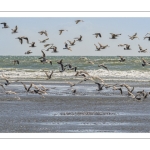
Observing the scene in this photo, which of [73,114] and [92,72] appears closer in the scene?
[73,114]

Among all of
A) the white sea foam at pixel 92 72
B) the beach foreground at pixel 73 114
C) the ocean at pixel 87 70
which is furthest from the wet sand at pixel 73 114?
the white sea foam at pixel 92 72

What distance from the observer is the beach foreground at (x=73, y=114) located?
2061 centimetres

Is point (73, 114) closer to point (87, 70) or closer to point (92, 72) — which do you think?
point (92, 72)

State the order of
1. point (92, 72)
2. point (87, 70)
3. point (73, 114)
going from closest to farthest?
point (73, 114) < point (92, 72) < point (87, 70)

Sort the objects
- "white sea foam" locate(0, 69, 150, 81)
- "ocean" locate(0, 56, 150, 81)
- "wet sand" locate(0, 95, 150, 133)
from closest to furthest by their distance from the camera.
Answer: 1. "wet sand" locate(0, 95, 150, 133)
2. "white sea foam" locate(0, 69, 150, 81)
3. "ocean" locate(0, 56, 150, 81)

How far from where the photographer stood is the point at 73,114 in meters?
23.7

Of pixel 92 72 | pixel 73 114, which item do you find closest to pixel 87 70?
pixel 92 72

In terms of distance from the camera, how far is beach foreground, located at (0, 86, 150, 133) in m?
20.6

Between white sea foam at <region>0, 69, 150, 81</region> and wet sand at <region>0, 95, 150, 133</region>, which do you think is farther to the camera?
white sea foam at <region>0, 69, 150, 81</region>

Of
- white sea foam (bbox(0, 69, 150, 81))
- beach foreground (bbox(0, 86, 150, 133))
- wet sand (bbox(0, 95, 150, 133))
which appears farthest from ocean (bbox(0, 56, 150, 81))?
wet sand (bbox(0, 95, 150, 133))

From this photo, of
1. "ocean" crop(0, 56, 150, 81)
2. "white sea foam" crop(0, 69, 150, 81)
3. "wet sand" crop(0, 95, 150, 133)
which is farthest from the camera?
"ocean" crop(0, 56, 150, 81)

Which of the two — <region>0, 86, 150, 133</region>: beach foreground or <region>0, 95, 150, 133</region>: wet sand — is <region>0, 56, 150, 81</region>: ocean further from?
<region>0, 95, 150, 133</region>: wet sand

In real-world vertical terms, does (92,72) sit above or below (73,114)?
below

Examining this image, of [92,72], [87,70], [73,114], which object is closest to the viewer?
[73,114]
